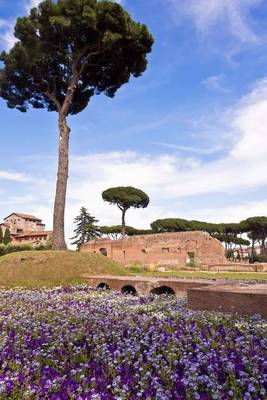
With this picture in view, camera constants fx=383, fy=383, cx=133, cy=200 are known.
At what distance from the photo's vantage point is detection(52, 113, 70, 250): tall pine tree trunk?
14.5 metres

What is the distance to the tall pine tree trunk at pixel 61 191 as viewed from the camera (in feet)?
47.5

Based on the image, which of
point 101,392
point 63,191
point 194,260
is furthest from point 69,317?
point 194,260

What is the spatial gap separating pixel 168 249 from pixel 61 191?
23.6 meters

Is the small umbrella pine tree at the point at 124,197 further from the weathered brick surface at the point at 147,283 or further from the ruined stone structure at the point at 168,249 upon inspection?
the weathered brick surface at the point at 147,283

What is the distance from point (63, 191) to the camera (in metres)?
14.9

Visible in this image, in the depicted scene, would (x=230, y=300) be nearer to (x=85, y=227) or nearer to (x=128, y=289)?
(x=128, y=289)

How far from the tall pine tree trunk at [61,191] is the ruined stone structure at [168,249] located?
2067 cm

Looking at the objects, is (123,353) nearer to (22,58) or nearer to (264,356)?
(264,356)

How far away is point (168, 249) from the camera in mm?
37094

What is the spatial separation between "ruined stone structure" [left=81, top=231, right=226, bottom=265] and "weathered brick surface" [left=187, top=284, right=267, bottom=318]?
27717mm

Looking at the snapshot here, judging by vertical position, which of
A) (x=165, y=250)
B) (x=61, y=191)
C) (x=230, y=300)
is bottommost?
(x=230, y=300)

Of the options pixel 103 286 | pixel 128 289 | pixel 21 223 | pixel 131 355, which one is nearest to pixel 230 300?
pixel 131 355

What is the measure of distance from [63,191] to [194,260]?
883 inches

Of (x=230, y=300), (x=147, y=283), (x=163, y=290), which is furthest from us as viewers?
(x=163, y=290)
